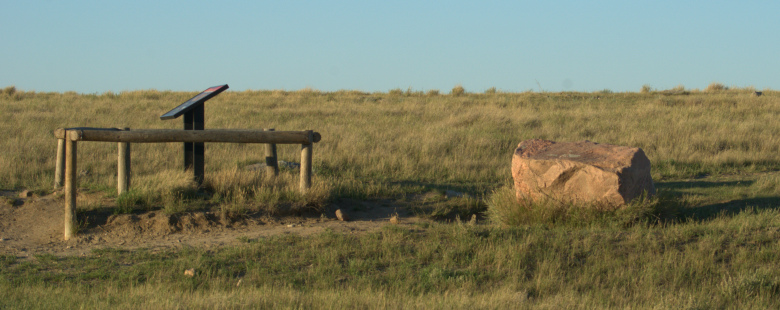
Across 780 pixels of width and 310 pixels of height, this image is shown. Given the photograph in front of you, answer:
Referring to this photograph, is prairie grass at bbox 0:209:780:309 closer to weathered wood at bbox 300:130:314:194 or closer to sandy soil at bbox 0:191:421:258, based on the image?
sandy soil at bbox 0:191:421:258

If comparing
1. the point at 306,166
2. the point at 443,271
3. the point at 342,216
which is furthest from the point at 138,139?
the point at 443,271

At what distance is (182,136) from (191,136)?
11 centimetres

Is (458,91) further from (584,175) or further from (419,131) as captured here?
(584,175)

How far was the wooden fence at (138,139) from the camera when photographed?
755 centimetres

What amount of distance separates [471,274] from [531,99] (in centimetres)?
A: 2108

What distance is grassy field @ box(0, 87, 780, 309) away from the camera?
504 centimetres

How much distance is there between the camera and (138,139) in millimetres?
7938

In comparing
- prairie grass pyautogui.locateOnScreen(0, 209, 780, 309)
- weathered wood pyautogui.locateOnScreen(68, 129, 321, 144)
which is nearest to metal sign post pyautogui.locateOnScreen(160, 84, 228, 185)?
weathered wood pyautogui.locateOnScreen(68, 129, 321, 144)

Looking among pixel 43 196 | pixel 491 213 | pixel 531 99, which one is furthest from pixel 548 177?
pixel 531 99

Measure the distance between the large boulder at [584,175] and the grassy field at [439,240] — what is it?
243 mm

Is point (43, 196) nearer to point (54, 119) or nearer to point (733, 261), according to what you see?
point (733, 261)

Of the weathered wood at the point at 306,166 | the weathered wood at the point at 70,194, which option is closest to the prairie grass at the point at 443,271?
the weathered wood at the point at 70,194

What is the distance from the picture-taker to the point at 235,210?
8.14 m

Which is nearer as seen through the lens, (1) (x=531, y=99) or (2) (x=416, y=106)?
(2) (x=416, y=106)
